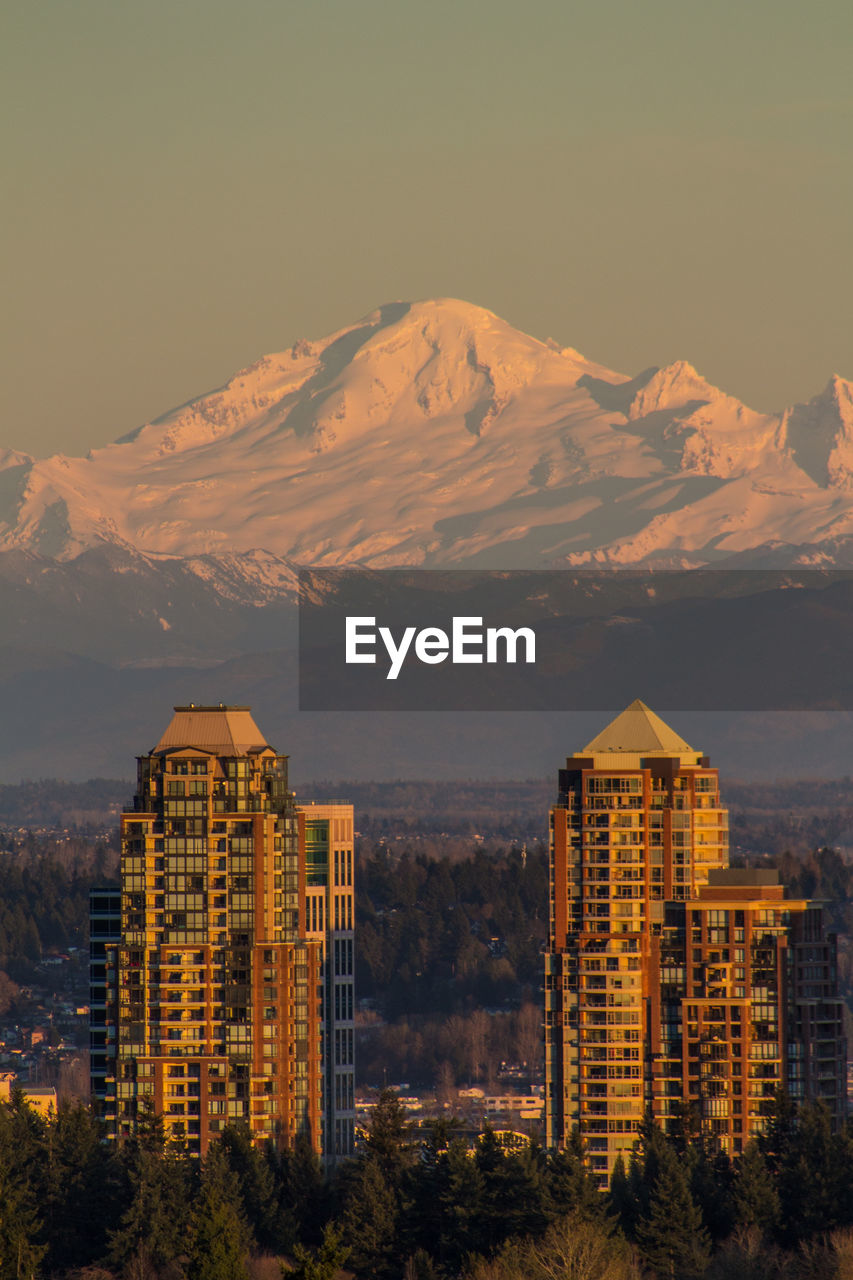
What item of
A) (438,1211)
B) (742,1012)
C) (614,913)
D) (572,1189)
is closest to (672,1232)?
(572,1189)

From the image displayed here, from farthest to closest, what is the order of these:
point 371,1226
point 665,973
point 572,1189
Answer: point 665,973, point 371,1226, point 572,1189

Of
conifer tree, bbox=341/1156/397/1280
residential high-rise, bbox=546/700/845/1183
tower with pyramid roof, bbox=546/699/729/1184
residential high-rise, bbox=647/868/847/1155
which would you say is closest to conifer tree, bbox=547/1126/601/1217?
conifer tree, bbox=341/1156/397/1280

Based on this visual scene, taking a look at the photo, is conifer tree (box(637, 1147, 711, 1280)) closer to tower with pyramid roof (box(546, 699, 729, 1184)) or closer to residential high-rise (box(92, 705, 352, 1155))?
tower with pyramid roof (box(546, 699, 729, 1184))

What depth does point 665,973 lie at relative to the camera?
19012cm

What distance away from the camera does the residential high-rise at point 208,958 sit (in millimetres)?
185000

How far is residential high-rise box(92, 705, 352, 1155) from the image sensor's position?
185000 mm

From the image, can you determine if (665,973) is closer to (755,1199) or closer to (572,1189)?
(755,1199)

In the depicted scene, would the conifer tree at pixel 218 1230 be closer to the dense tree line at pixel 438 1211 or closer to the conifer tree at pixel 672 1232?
the dense tree line at pixel 438 1211

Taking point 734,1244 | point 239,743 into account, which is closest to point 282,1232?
point 734,1244

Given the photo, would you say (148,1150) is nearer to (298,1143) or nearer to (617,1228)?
(298,1143)

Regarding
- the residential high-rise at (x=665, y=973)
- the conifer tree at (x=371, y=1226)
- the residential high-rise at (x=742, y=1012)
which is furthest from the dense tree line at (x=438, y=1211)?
the residential high-rise at (x=665, y=973)

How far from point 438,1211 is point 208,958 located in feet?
92.7

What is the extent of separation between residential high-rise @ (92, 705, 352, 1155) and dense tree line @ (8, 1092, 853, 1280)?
43.4 ft

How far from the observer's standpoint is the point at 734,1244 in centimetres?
15975
